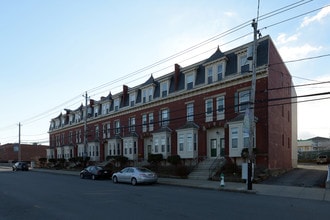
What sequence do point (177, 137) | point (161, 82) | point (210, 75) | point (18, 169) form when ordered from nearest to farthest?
point (210, 75) < point (177, 137) < point (161, 82) < point (18, 169)

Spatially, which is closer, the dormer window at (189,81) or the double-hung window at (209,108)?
the double-hung window at (209,108)

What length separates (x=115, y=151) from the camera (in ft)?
158

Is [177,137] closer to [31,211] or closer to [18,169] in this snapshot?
[31,211]

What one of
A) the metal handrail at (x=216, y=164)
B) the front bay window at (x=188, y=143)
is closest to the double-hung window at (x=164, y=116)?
the front bay window at (x=188, y=143)

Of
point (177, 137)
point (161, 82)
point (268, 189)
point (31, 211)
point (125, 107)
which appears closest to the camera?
point (31, 211)

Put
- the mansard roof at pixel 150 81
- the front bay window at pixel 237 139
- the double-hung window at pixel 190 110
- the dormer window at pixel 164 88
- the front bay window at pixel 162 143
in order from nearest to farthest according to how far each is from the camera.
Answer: the front bay window at pixel 237 139 < the double-hung window at pixel 190 110 < the front bay window at pixel 162 143 < the dormer window at pixel 164 88 < the mansard roof at pixel 150 81

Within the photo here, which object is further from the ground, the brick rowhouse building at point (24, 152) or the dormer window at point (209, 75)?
the dormer window at point (209, 75)

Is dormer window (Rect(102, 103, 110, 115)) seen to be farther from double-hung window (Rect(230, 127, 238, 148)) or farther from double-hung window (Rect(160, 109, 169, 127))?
double-hung window (Rect(230, 127, 238, 148))

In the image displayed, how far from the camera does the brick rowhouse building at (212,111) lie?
94.2 feet

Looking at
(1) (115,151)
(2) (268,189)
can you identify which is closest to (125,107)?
(1) (115,151)

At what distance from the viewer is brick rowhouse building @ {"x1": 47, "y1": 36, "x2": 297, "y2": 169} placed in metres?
28.7

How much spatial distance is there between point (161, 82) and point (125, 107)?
8691 mm

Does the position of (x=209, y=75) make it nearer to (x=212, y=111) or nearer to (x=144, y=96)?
(x=212, y=111)

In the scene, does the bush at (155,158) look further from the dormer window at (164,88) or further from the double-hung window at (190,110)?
the dormer window at (164,88)
